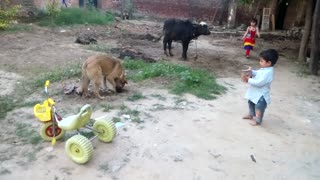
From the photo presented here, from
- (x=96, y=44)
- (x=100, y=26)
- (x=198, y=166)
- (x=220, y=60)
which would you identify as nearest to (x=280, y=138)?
(x=198, y=166)

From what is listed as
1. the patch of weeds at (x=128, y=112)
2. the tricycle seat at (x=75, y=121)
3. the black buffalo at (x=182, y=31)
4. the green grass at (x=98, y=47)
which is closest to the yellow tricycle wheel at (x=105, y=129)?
the tricycle seat at (x=75, y=121)

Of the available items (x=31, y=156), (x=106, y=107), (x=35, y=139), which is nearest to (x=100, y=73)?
(x=106, y=107)

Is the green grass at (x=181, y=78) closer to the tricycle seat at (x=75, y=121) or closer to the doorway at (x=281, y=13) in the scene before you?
the tricycle seat at (x=75, y=121)

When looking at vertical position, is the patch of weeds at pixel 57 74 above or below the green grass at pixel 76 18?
below

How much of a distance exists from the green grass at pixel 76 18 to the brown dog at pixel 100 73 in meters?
9.16

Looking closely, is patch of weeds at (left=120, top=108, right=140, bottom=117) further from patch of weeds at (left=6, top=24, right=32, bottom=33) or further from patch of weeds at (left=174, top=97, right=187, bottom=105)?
patch of weeds at (left=6, top=24, right=32, bottom=33)

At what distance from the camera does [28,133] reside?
5207mm

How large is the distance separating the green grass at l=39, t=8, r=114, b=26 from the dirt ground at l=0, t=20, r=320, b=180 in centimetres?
584

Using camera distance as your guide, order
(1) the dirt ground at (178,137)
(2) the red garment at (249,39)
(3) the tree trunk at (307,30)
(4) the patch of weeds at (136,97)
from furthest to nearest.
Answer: (2) the red garment at (249,39)
(3) the tree trunk at (307,30)
(4) the patch of weeds at (136,97)
(1) the dirt ground at (178,137)

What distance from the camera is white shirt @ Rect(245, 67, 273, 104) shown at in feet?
18.7

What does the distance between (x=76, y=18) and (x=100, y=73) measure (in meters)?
10.5

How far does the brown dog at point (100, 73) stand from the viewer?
20.6ft

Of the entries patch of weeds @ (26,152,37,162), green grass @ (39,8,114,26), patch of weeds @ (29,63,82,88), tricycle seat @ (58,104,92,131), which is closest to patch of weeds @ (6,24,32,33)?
green grass @ (39,8,114,26)

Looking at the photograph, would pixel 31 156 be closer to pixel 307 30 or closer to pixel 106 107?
pixel 106 107
